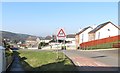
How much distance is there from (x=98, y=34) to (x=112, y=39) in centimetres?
1895

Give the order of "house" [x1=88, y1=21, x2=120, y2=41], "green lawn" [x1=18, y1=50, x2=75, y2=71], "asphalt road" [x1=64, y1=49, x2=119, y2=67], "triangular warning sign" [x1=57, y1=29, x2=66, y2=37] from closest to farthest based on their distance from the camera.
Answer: "green lawn" [x1=18, y1=50, x2=75, y2=71]
"asphalt road" [x1=64, y1=49, x2=119, y2=67]
"triangular warning sign" [x1=57, y1=29, x2=66, y2=37]
"house" [x1=88, y1=21, x2=120, y2=41]

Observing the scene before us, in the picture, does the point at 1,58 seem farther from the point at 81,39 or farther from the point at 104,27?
the point at 81,39

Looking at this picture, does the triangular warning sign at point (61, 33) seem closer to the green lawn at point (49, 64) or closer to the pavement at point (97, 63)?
the green lawn at point (49, 64)

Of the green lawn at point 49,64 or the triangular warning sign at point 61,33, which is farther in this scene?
the triangular warning sign at point 61,33

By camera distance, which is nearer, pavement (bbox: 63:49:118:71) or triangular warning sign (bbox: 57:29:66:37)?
pavement (bbox: 63:49:118:71)

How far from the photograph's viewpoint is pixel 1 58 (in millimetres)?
14047

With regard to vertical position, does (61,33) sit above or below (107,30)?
below

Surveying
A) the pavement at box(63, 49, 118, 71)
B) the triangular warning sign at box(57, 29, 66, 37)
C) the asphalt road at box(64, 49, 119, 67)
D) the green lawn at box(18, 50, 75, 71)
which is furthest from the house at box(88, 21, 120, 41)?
the triangular warning sign at box(57, 29, 66, 37)

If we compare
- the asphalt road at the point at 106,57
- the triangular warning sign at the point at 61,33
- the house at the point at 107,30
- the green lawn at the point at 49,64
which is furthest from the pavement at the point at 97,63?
the house at the point at 107,30

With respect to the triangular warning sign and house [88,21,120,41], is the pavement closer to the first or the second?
the triangular warning sign

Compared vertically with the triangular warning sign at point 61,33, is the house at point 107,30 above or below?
above

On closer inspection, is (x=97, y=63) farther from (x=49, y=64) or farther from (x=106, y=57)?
(x=106, y=57)

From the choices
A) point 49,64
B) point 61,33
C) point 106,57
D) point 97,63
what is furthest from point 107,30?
point 49,64

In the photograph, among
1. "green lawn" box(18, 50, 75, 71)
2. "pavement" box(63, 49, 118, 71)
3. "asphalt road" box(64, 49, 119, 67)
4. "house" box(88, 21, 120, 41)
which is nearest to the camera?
"pavement" box(63, 49, 118, 71)
